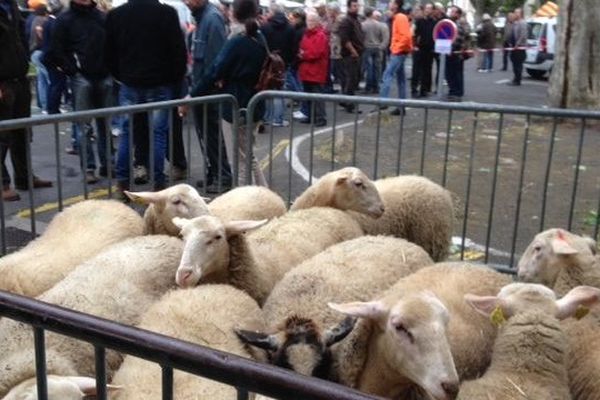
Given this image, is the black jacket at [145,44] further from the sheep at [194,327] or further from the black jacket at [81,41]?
the sheep at [194,327]

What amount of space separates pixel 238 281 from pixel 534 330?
1.56 m

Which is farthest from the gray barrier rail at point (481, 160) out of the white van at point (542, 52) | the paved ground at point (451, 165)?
the white van at point (542, 52)

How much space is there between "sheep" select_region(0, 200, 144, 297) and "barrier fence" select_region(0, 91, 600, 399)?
0.32 m

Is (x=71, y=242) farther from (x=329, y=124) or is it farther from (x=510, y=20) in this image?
(x=510, y=20)

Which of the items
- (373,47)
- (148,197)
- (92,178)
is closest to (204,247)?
(148,197)

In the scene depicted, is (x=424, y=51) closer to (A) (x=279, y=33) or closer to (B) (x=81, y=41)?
(A) (x=279, y=33)

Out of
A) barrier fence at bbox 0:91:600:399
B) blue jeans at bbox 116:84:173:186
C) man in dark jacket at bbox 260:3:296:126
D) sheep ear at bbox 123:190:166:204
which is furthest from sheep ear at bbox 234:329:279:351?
man in dark jacket at bbox 260:3:296:126

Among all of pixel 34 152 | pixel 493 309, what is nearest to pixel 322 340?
pixel 493 309

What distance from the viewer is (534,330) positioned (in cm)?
299

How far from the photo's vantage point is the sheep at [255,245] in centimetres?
363

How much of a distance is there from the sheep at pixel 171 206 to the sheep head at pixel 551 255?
183 centimetres

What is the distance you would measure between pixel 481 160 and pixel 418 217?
5237 millimetres

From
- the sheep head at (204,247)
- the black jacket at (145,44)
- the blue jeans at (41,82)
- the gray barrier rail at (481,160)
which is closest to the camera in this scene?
the sheep head at (204,247)

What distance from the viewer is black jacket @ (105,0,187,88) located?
23.3ft
